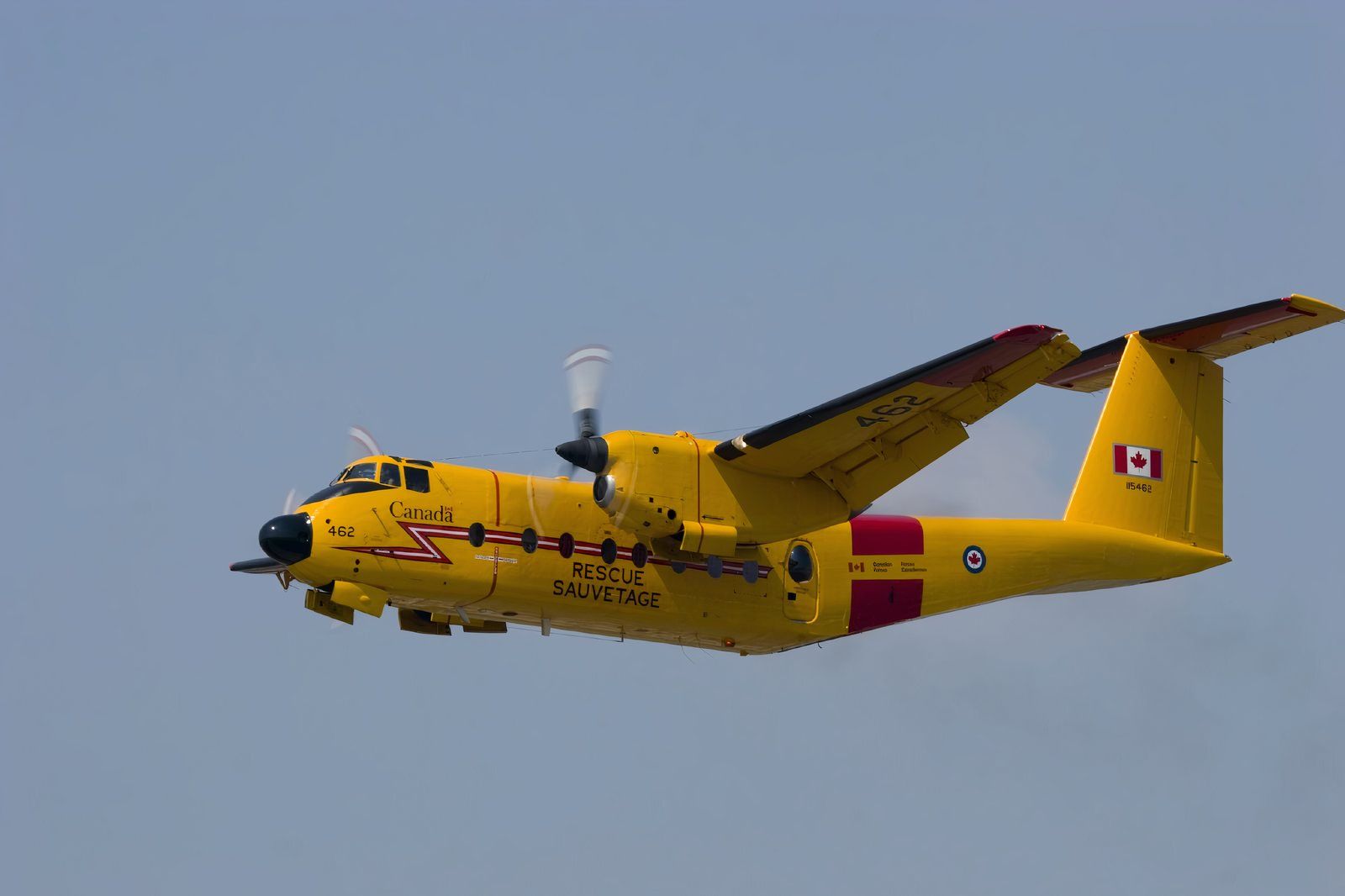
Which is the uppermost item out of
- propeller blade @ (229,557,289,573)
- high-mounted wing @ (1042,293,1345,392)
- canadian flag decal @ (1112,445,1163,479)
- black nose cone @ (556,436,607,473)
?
high-mounted wing @ (1042,293,1345,392)

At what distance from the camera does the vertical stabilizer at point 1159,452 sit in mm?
22031

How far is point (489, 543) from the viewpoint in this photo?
736 inches

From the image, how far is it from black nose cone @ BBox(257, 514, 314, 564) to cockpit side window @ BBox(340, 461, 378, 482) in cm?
81

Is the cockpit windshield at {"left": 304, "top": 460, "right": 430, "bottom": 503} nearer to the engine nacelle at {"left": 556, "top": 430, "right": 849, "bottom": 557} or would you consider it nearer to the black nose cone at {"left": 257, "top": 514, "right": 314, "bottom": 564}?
the black nose cone at {"left": 257, "top": 514, "right": 314, "bottom": 564}

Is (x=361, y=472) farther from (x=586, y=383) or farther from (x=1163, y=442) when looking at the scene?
(x=1163, y=442)

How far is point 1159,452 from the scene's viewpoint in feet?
73.2

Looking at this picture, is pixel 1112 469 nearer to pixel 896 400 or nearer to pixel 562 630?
pixel 896 400

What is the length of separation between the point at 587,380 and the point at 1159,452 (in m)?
7.73

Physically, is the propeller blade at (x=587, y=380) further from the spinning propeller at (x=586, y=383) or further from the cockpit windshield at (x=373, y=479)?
the cockpit windshield at (x=373, y=479)

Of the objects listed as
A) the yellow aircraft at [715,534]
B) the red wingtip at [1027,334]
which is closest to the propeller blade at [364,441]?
the yellow aircraft at [715,534]

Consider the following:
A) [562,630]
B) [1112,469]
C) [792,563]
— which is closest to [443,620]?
[562,630]

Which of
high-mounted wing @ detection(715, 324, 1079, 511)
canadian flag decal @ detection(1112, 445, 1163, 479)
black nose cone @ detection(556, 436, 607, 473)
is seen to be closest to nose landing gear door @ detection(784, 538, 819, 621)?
high-mounted wing @ detection(715, 324, 1079, 511)

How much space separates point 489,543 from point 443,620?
166 cm

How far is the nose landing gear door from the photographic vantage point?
1991cm
